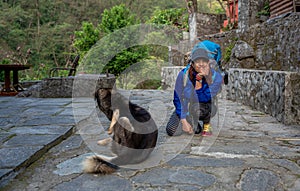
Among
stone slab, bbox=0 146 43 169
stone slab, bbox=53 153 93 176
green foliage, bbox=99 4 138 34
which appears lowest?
stone slab, bbox=53 153 93 176

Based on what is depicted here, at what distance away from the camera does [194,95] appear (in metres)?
3.12

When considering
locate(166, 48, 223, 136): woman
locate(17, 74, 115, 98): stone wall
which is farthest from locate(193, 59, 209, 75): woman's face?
locate(17, 74, 115, 98): stone wall

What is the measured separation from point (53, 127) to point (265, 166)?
7.31ft

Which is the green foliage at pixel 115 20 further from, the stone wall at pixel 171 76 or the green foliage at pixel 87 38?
the stone wall at pixel 171 76

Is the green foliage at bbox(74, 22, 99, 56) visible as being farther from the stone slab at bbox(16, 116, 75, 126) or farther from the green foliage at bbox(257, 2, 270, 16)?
the stone slab at bbox(16, 116, 75, 126)

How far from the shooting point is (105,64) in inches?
457

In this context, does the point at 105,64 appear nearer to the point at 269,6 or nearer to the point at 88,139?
the point at 269,6

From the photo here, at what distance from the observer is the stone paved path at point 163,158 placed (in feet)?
6.07

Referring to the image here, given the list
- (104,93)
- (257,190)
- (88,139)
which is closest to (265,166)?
(257,190)

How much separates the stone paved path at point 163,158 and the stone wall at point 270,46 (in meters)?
3.33

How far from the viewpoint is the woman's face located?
2902 mm

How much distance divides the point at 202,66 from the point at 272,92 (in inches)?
69.0

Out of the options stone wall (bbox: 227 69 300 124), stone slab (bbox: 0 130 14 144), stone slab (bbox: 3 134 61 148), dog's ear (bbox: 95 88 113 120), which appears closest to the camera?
dog's ear (bbox: 95 88 113 120)

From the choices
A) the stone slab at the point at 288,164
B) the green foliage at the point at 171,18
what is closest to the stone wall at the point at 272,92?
the stone slab at the point at 288,164
